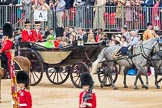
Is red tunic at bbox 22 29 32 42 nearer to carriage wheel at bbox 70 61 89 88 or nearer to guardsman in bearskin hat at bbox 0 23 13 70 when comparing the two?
carriage wheel at bbox 70 61 89 88

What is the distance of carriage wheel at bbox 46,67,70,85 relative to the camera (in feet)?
75.8

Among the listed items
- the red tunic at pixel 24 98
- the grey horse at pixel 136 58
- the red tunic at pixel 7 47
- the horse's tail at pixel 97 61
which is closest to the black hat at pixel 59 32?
the horse's tail at pixel 97 61

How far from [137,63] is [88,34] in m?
6.36

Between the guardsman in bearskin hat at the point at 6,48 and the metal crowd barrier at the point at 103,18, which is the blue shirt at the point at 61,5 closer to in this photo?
the metal crowd barrier at the point at 103,18

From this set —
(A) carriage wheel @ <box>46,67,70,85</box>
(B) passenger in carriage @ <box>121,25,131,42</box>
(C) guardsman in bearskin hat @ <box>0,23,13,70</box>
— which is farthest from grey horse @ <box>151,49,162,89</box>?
(C) guardsman in bearskin hat @ <box>0,23,13,70</box>

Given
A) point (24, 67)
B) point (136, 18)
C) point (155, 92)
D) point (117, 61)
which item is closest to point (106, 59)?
point (117, 61)

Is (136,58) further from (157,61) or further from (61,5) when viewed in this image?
(61,5)

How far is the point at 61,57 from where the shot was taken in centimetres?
2259

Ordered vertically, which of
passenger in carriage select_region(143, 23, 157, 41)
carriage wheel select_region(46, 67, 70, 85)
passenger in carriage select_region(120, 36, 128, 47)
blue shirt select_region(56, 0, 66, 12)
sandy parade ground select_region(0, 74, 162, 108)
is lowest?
sandy parade ground select_region(0, 74, 162, 108)

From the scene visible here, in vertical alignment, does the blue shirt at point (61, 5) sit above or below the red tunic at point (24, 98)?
above

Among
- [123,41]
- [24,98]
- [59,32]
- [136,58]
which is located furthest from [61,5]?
[24,98]

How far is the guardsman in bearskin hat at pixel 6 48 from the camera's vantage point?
59.7 feet

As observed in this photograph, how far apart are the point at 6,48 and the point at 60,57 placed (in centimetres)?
453

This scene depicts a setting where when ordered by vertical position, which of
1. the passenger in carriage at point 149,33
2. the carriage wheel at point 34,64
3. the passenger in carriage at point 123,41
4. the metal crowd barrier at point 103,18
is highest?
the metal crowd barrier at point 103,18
